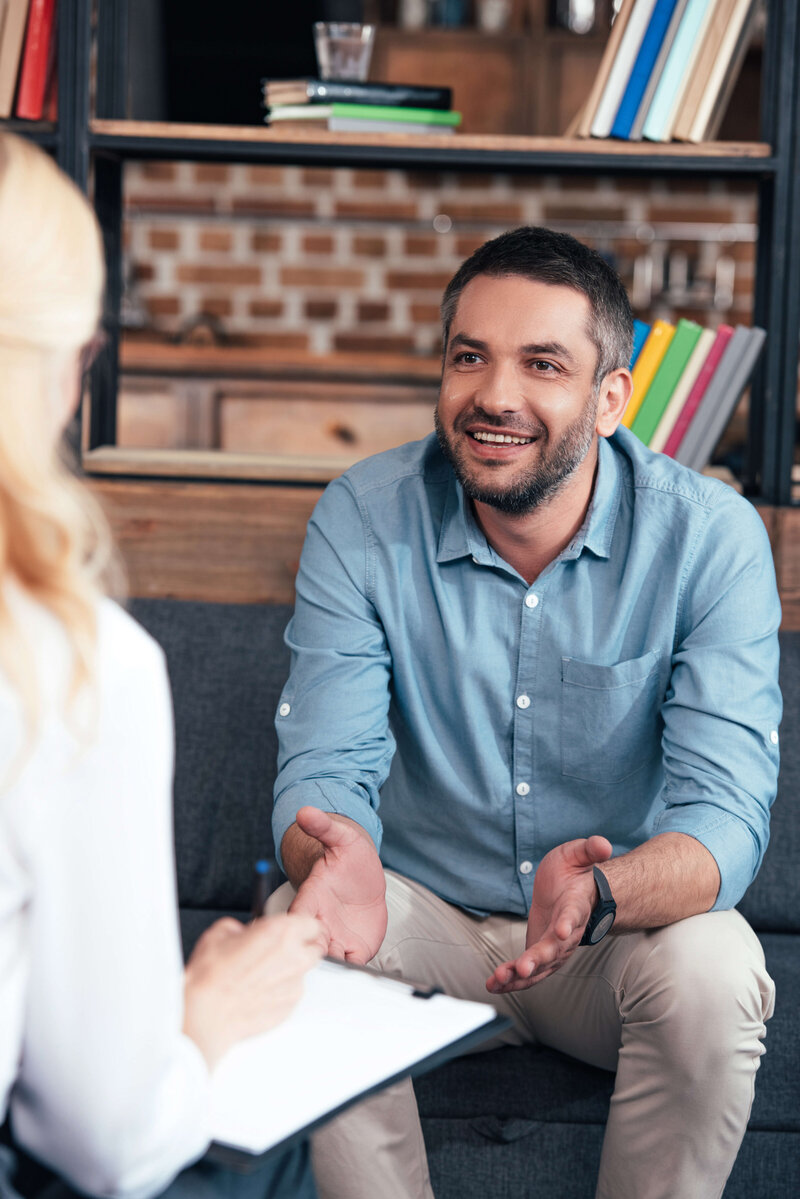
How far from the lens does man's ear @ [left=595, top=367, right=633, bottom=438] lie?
5.05 feet

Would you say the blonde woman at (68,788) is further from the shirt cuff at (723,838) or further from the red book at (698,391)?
the red book at (698,391)

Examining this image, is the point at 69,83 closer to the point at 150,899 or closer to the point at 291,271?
the point at 150,899

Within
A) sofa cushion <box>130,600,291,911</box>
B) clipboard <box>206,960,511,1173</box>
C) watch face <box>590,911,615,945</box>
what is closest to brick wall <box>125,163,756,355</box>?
sofa cushion <box>130,600,291,911</box>

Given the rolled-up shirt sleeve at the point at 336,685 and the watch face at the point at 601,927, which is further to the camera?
the rolled-up shirt sleeve at the point at 336,685

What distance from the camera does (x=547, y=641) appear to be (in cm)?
149

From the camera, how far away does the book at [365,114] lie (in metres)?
1.88

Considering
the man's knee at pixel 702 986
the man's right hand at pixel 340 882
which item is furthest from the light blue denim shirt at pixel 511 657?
the man's knee at pixel 702 986

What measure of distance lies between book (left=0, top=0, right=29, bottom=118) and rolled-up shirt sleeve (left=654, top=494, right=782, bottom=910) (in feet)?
4.02

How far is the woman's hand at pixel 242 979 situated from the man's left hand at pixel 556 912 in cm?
35

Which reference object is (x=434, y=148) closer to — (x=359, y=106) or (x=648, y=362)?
→ (x=359, y=106)

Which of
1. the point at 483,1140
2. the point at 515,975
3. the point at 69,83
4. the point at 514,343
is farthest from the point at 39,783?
the point at 69,83

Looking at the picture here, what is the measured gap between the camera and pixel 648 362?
1.86m

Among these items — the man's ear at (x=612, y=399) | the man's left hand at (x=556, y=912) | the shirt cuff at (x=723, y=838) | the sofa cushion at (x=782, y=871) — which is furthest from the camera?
the sofa cushion at (x=782, y=871)

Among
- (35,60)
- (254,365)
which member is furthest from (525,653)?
(254,365)
